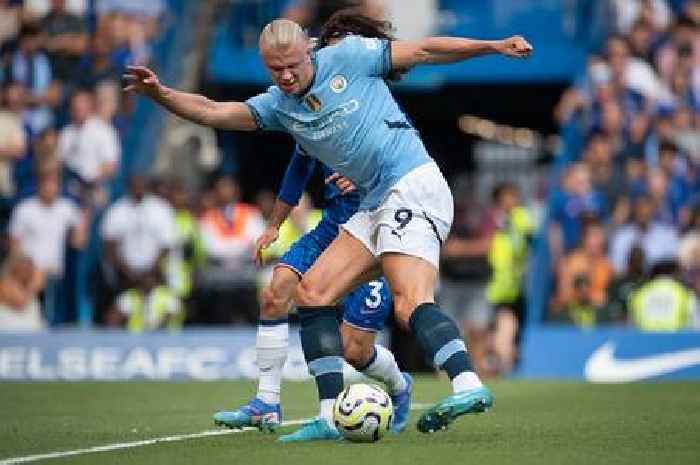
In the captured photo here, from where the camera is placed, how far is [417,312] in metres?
9.97

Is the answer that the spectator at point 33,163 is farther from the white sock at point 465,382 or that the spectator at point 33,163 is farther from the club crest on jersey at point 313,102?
the white sock at point 465,382

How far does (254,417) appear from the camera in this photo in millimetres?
10906

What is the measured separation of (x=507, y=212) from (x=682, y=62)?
260cm

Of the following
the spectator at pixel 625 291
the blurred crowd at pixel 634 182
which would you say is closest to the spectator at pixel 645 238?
the blurred crowd at pixel 634 182

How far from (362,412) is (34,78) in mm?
13321

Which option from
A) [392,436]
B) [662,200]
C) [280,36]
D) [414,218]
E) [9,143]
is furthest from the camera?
[9,143]

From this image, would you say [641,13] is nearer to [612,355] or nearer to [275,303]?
[612,355]

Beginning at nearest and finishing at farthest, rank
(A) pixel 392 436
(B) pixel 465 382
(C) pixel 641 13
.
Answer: (B) pixel 465 382 < (A) pixel 392 436 < (C) pixel 641 13

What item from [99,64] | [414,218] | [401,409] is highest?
[99,64]

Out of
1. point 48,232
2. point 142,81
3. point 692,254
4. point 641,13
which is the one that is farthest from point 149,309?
point 142,81

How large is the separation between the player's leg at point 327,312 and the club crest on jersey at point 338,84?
80 centimetres

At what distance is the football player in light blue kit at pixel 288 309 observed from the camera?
11.0m

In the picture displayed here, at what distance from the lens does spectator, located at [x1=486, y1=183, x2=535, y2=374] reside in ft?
68.0

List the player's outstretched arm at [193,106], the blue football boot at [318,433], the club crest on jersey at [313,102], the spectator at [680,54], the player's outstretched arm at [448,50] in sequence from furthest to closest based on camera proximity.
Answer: the spectator at [680,54] → the blue football boot at [318,433] → the player's outstretched arm at [193,106] → the club crest on jersey at [313,102] → the player's outstretched arm at [448,50]
